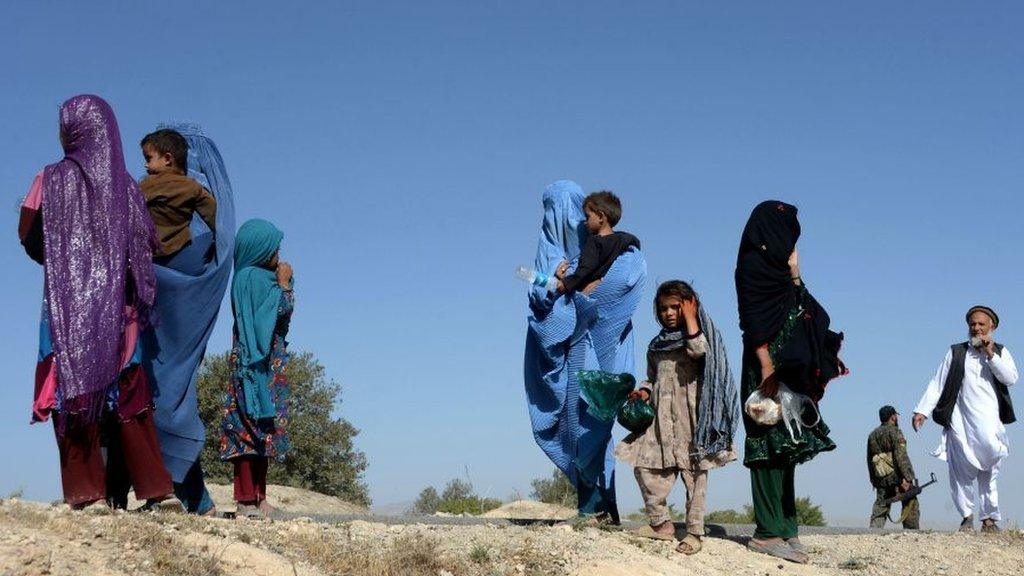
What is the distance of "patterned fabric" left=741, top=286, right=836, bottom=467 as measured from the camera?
7789 millimetres

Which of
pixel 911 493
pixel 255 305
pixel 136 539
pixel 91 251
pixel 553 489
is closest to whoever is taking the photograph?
pixel 136 539

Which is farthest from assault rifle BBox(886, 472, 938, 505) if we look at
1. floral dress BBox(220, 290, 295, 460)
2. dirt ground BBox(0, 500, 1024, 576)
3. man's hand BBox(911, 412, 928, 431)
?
floral dress BBox(220, 290, 295, 460)

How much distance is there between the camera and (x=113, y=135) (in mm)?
7051

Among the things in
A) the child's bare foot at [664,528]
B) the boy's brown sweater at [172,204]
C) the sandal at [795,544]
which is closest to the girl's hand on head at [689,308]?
the child's bare foot at [664,528]

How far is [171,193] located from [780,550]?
4239 millimetres

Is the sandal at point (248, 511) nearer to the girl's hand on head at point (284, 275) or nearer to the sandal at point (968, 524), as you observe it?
the girl's hand on head at point (284, 275)

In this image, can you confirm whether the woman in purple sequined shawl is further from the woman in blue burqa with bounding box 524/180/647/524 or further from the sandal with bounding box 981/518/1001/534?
the sandal with bounding box 981/518/1001/534

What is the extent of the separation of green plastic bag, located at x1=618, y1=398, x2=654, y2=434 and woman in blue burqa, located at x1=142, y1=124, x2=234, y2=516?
253 cm

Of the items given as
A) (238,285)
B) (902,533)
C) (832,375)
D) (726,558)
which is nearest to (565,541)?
(726,558)

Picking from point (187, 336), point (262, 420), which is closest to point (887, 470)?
point (262, 420)

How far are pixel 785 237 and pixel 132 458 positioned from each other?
401 centimetres

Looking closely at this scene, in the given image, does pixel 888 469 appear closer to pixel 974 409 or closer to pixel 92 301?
pixel 974 409

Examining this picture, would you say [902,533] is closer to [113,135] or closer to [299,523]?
[299,523]

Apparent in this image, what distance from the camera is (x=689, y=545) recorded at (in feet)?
24.8
